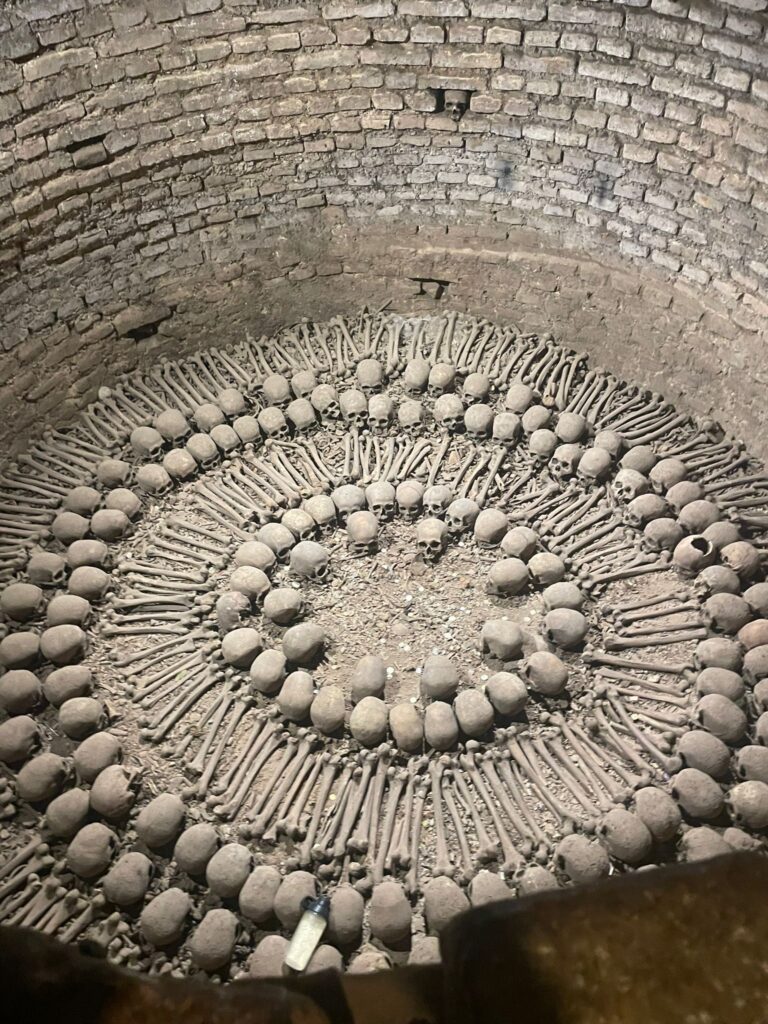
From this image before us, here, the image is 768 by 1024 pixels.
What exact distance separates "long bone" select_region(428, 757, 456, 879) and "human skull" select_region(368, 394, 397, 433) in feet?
6.69

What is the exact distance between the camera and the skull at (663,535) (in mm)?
4191

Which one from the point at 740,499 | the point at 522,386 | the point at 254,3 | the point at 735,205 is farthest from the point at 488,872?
the point at 254,3

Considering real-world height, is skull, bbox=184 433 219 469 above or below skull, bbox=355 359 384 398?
below

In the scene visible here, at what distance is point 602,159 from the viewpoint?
455cm

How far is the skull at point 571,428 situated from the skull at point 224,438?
184cm

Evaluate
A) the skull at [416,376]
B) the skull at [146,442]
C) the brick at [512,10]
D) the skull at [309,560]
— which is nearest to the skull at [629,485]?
the skull at [416,376]

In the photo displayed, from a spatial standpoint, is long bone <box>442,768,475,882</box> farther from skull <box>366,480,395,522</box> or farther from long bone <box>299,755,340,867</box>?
skull <box>366,480,395,522</box>

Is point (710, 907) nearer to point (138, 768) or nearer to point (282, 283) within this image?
point (138, 768)

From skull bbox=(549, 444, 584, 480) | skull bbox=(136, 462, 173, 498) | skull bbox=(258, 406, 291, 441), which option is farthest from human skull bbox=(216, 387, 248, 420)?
skull bbox=(549, 444, 584, 480)

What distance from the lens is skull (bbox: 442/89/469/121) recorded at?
4.69 meters

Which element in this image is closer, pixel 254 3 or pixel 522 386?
pixel 254 3

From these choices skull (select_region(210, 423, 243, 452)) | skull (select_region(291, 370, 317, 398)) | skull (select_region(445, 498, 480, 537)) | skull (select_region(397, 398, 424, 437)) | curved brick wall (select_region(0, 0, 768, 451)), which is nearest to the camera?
curved brick wall (select_region(0, 0, 768, 451))

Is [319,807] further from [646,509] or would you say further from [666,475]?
[666,475]

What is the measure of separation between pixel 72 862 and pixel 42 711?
792mm
